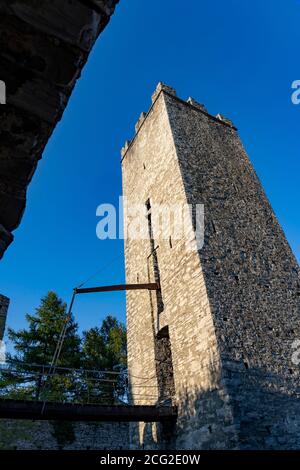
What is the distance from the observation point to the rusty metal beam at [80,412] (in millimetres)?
6121

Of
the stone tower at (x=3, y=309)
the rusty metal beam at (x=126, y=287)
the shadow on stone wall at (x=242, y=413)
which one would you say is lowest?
the shadow on stone wall at (x=242, y=413)

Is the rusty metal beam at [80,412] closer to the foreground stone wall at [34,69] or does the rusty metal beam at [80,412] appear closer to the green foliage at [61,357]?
the foreground stone wall at [34,69]

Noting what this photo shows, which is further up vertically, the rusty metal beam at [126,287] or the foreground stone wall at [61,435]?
the rusty metal beam at [126,287]

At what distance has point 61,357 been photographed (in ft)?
55.4

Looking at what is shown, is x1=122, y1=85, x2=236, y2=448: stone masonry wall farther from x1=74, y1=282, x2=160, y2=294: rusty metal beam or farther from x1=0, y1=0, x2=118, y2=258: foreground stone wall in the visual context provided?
x1=0, y1=0, x2=118, y2=258: foreground stone wall

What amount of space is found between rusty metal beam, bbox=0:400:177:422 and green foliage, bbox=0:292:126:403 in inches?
312

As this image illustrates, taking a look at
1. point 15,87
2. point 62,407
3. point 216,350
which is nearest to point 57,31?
point 15,87

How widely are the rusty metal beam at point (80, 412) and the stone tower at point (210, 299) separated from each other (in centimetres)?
52

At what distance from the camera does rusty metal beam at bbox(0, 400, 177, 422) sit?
6121 millimetres

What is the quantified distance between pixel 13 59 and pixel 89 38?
0.30 metres

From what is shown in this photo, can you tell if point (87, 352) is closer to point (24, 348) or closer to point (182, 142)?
point (24, 348)

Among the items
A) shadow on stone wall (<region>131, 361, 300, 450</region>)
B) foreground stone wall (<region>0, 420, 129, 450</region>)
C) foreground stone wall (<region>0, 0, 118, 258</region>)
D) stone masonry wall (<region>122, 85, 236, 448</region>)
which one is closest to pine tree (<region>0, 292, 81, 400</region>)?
foreground stone wall (<region>0, 420, 129, 450</region>)

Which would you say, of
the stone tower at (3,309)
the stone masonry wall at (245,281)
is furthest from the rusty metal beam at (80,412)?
the stone masonry wall at (245,281)

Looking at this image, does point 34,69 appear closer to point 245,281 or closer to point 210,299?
point 210,299
